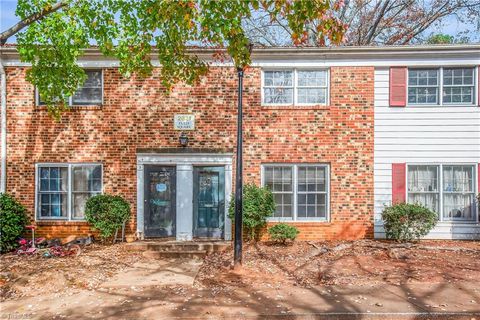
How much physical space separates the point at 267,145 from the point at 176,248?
3908mm

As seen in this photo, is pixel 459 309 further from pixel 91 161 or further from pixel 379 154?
pixel 91 161

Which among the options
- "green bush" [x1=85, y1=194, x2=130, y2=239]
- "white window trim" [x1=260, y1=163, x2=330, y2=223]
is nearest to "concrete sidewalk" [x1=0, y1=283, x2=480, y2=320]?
"green bush" [x1=85, y1=194, x2=130, y2=239]

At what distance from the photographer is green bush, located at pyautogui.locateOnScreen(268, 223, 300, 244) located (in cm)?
1027

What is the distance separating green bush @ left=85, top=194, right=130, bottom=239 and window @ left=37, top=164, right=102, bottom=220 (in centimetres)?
84

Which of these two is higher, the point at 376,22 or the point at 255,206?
the point at 376,22

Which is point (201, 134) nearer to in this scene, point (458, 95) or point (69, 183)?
point (69, 183)

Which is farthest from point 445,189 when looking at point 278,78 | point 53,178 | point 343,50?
point 53,178

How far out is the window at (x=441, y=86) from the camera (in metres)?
11.0

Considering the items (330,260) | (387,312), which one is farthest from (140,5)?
(387,312)

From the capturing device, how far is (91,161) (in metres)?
11.1

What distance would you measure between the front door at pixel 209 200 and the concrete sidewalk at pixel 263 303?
3997mm

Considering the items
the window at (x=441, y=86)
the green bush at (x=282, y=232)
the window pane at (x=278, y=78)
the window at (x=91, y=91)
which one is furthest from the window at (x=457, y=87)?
the window at (x=91, y=91)

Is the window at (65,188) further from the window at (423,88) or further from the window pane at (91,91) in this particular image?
the window at (423,88)

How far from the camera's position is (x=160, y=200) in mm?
11094
